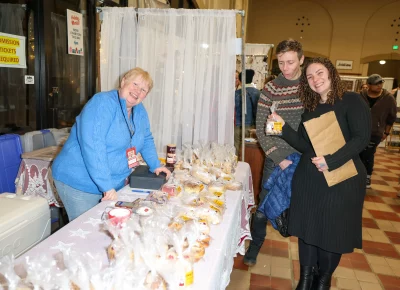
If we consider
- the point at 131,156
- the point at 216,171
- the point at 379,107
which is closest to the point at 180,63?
the point at 216,171

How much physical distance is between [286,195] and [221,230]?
85 centimetres

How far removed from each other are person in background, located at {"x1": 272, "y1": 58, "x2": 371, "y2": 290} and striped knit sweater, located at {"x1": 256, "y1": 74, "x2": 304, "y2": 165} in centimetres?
24

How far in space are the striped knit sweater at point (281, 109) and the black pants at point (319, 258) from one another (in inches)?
22.8

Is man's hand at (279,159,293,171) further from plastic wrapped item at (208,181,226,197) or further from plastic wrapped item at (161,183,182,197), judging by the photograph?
plastic wrapped item at (161,183,182,197)

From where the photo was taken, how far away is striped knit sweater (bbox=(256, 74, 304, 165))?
2.11 m

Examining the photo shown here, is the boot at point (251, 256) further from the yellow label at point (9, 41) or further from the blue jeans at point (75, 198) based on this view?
the yellow label at point (9, 41)

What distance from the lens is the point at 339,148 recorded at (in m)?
1.69

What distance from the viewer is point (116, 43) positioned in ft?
9.37

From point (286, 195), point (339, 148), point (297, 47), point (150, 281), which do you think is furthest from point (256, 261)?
point (150, 281)

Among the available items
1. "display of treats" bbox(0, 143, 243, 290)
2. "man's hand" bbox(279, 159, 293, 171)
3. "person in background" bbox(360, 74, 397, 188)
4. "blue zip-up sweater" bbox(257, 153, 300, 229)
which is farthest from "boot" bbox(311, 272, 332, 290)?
"person in background" bbox(360, 74, 397, 188)

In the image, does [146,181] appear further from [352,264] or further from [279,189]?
[352,264]

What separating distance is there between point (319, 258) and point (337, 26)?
37.0 feet

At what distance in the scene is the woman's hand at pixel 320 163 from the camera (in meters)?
1.67

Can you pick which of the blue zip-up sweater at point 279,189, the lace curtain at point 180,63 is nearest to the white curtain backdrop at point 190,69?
the lace curtain at point 180,63
